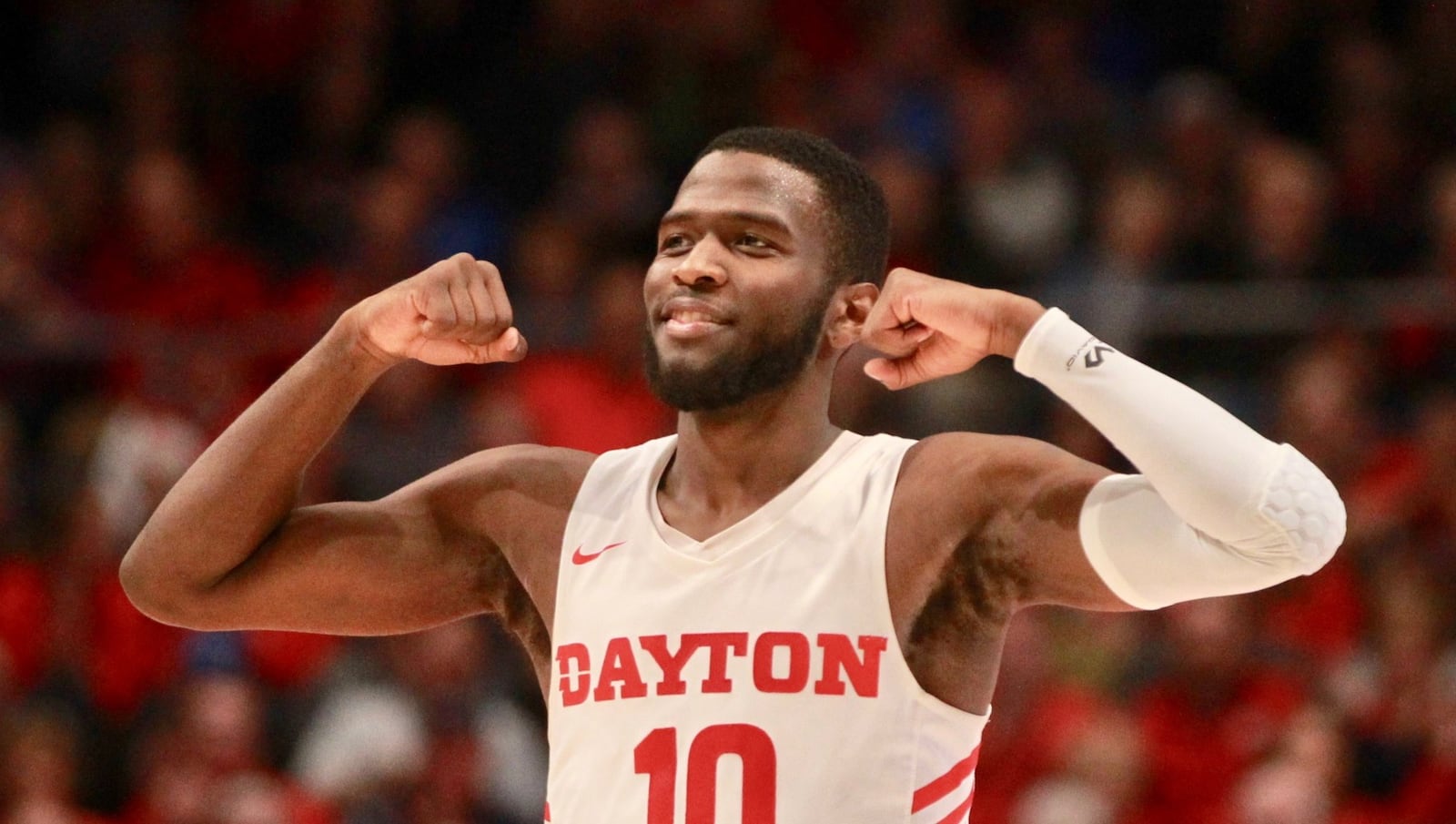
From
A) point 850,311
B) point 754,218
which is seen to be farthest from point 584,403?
point 754,218

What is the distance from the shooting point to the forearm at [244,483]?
12.4 ft

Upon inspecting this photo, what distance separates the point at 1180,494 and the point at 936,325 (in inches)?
20.9

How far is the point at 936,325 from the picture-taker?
3477mm

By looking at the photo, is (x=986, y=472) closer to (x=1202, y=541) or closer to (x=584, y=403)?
(x=1202, y=541)

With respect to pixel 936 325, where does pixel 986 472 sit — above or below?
below

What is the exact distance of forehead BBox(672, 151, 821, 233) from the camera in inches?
149

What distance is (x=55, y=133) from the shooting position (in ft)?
30.9

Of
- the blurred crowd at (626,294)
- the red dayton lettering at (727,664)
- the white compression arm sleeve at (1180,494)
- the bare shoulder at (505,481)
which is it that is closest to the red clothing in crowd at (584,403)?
the blurred crowd at (626,294)

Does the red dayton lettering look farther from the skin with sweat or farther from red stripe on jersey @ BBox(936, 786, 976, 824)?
red stripe on jersey @ BBox(936, 786, 976, 824)

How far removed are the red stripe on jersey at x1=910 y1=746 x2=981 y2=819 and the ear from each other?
84cm

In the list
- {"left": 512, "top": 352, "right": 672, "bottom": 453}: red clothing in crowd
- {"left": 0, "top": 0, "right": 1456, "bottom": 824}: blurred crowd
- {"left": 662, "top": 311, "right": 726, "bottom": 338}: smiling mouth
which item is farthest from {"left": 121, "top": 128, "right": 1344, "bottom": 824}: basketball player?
{"left": 512, "top": 352, "right": 672, "bottom": 453}: red clothing in crowd

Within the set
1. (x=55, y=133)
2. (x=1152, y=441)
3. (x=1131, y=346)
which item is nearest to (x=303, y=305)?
(x=55, y=133)

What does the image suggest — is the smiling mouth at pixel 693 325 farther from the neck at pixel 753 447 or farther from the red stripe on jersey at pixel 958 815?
the red stripe on jersey at pixel 958 815

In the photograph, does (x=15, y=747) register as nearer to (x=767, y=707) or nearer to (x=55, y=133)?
(x=55, y=133)
